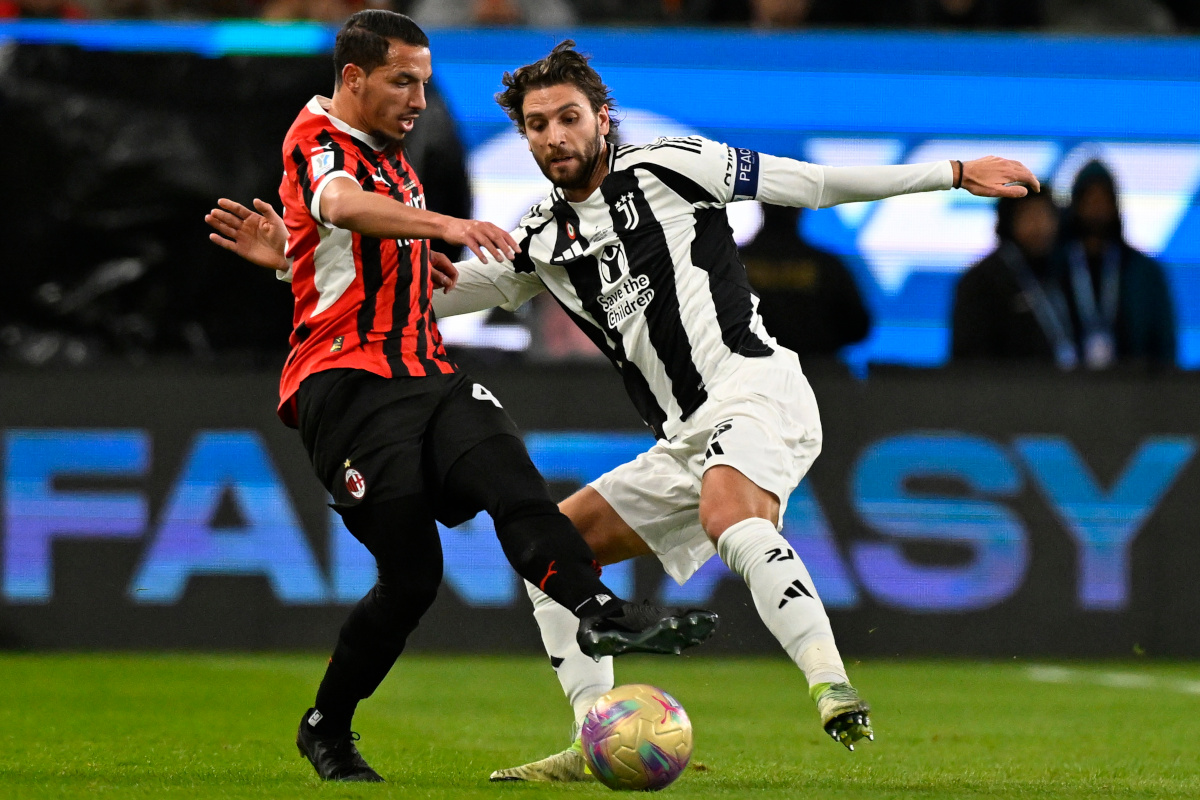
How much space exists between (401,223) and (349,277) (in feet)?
1.75

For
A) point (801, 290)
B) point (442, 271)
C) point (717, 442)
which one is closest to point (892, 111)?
point (801, 290)

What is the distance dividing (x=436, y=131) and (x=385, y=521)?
19.1ft

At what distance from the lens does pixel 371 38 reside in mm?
4961

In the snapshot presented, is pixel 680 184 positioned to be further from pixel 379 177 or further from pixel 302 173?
pixel 302 173

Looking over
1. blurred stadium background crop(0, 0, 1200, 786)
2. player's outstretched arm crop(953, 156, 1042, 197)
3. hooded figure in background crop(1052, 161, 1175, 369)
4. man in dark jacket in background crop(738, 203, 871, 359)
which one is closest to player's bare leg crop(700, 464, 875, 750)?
player's outstretched arm crop(953, 156, 1042, 197)

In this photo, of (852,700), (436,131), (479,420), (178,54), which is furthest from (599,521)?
(178,54)

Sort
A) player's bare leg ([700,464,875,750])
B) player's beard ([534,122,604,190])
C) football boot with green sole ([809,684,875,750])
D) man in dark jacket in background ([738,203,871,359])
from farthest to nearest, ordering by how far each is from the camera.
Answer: man in dark jacket in background ([738,203,871,359])
player's beard ([534,122,604,190])
player's bare leg ([700,464,875,750])
football boot with green sole ([809,684,875,750])

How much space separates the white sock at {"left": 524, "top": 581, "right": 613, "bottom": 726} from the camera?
5.25 m

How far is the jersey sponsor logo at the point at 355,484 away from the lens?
16.1ft

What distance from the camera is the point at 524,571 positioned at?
15.6 ft

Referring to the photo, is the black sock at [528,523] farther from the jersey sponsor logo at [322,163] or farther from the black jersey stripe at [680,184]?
the black jersey stripe at [680,184]

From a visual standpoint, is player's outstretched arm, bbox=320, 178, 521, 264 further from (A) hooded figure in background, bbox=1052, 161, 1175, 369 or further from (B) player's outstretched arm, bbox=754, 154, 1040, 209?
(A) hooded figure in background, bbox=1052, 161, 1175, 369

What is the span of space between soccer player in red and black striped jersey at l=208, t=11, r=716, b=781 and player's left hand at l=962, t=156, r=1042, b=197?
5.13 ft

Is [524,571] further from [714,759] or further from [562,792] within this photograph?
[714,759]
